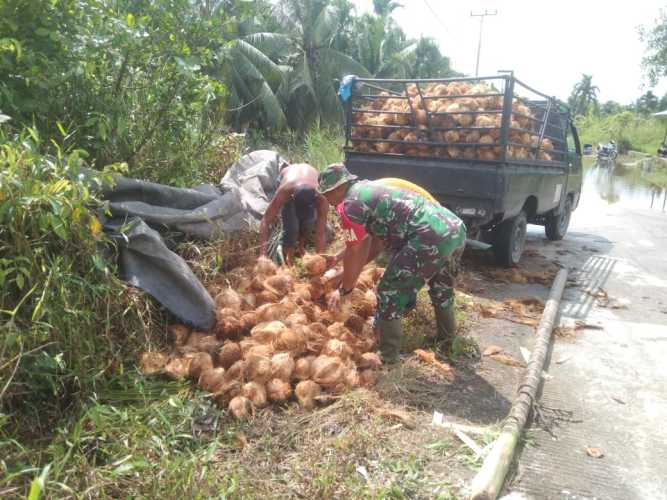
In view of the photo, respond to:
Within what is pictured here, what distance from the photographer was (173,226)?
4125 mm

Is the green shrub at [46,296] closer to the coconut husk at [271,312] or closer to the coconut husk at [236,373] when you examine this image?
the coconut husk at [236,373]

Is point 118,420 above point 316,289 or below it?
below

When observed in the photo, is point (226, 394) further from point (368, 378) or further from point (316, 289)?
point (316, 289)

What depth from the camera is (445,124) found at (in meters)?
6.49

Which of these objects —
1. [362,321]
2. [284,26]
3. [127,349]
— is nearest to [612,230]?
[362,321]

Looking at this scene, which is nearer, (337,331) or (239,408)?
(239,408)

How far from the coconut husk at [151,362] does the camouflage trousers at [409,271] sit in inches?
61.1

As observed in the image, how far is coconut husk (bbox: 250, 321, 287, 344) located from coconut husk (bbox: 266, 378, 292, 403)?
12.3 inches

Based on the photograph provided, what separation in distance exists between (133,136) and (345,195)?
1.85 meters

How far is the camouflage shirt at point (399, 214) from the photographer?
381cm

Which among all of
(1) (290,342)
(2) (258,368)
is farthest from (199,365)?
(1) (290,342)

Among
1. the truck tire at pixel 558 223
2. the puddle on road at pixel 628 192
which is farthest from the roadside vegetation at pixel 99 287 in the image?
the puddle on road at pixel 628 192

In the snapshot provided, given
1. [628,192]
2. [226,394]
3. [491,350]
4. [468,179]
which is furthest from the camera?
[628,192]

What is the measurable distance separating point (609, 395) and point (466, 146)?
3.24m
